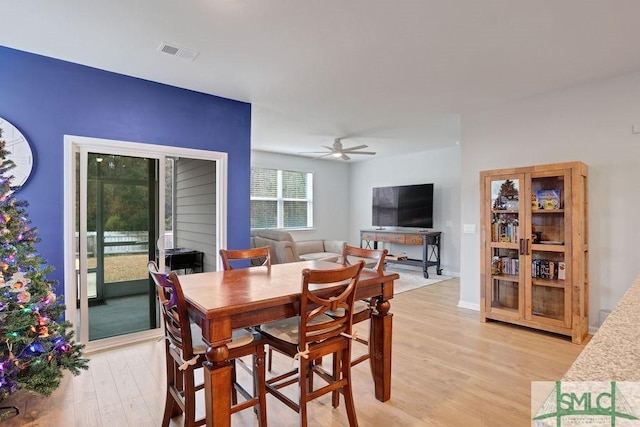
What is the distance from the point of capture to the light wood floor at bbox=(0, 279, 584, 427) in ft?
7.17

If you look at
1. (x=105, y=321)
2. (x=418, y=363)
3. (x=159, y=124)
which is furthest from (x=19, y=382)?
(x=418, y=363)

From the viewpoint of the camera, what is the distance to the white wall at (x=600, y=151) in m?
3.34

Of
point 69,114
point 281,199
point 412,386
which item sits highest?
point 69,114

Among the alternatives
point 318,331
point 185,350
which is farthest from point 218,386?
point 318,331

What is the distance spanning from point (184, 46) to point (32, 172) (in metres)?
1.70

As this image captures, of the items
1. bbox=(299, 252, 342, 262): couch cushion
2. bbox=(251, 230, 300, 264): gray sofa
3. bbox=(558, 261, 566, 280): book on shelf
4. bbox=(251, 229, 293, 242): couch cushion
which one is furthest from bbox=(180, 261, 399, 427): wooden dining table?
bbox=(299, 252, 342, 262): couch cushion

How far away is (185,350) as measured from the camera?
176 cm

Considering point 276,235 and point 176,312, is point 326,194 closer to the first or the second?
point 276,235

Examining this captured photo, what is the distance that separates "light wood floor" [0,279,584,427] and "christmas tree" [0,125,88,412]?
11.3 inches

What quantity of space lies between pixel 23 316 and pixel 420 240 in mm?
5947

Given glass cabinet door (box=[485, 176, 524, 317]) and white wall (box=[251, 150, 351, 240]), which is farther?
white wall (box=[251, 150, 351, 240])

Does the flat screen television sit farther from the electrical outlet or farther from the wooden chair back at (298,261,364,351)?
the wooden chair back at (298,261,364,351)

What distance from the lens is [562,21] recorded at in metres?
2.42

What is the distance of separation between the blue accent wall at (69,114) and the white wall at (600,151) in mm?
3644
